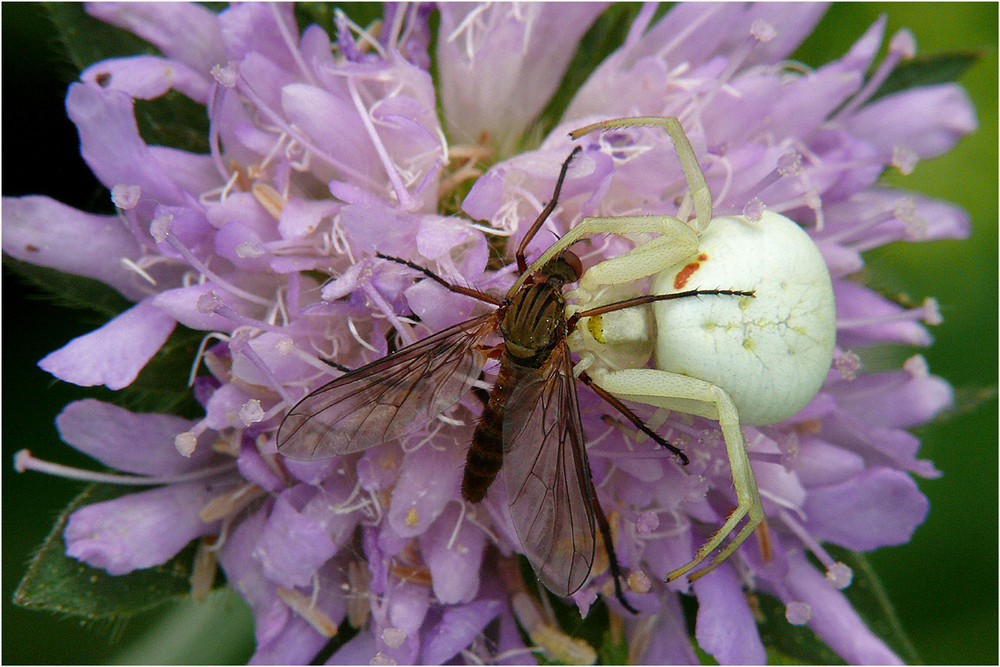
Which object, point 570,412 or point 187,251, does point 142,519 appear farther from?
point 570,412

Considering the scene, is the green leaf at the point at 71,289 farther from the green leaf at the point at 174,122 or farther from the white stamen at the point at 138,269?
the green leaf at the point at 174,122

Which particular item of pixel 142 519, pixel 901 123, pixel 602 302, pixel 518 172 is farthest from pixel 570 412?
pixel 901 123

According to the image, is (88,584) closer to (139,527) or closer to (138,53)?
(139,527)

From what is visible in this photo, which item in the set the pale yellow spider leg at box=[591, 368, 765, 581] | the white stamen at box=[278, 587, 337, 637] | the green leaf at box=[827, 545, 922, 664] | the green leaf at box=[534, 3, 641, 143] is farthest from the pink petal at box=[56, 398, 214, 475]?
the green leaf at box=[827, 545, 922, 664]

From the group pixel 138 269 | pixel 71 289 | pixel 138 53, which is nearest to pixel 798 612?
pixel 138 269

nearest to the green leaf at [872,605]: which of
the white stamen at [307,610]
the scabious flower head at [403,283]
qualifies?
the scabious flower head at [403,283]

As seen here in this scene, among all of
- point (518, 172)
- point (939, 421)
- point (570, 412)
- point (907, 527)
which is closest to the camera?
point (570, 412)

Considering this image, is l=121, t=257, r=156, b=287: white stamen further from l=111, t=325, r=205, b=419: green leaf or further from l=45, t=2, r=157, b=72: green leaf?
l=45, t=2, r=157, b=72: green leaf
